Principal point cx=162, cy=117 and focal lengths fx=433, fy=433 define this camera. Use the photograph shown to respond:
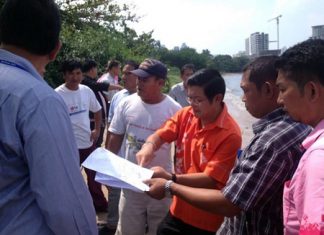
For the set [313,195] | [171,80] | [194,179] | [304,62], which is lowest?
[171,80]

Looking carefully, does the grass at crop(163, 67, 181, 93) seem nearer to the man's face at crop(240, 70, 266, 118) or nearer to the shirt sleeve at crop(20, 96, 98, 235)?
the man's face at crop(240, 70, 266, 118)

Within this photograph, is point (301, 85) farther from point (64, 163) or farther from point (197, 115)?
point (197, 115)

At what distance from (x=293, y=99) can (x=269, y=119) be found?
479 millimetres

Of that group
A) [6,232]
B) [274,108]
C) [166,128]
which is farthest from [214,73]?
[6,232]

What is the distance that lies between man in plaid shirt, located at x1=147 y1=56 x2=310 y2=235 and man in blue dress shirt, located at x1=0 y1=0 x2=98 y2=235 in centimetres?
68

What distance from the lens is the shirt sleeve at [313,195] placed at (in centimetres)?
120

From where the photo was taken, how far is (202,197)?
2.22m

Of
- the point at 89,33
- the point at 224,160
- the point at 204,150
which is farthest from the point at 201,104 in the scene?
the point at 89,33

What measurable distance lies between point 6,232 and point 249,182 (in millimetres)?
1010

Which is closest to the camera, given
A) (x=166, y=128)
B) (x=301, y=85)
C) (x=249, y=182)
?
(x=301, y=85)

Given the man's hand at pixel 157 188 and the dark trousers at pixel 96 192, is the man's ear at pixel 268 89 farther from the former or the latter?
the dark trousers at pixel 96 192

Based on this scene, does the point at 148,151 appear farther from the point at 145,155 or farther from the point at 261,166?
the point at 261,166

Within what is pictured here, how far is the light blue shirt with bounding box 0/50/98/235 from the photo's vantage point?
1.52 m

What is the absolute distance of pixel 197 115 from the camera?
2.94 meters
